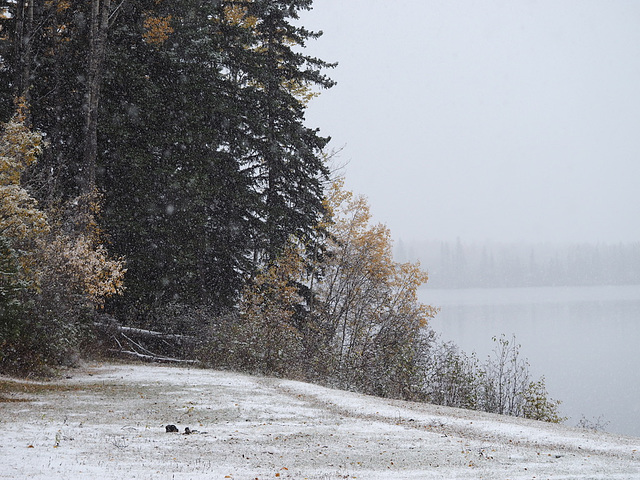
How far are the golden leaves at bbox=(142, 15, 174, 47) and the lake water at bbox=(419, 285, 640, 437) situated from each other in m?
22.8

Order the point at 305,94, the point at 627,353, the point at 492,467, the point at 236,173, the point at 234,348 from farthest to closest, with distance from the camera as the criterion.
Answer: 1. the point at 627,353
2. the point at 305,94
3. the point at 236,173
4. the point at 234,348
5. the point at 492,467

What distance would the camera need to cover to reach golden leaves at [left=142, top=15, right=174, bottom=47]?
2192 cm

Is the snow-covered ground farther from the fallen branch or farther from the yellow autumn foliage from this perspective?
the fallen branch

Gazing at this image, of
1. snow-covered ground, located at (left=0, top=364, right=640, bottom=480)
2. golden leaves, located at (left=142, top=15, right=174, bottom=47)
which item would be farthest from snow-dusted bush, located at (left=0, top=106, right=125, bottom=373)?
golden leaves, located at (left=142, top=15, right=174, bottom=47)

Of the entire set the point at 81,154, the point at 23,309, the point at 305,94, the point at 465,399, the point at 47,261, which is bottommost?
the point at 465,399

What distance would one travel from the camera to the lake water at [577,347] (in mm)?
31391

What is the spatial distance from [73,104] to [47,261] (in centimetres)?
942

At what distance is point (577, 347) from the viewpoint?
5084 centimetres

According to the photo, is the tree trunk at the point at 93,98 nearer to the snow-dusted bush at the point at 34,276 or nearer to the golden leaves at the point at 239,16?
the snow-dusted bush at the point at 34,276

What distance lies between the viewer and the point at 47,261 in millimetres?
14203

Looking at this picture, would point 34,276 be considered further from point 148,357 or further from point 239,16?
point 239,16

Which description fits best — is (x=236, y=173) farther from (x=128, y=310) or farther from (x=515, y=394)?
(x=515, y=394)

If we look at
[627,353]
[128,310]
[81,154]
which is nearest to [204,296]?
[128,310]

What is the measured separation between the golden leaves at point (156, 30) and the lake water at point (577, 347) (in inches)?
897
